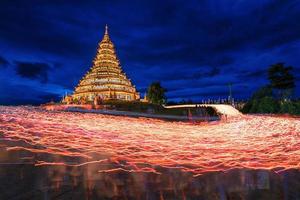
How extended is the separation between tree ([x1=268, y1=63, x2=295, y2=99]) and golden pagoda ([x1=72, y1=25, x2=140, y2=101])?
3084 centimetres

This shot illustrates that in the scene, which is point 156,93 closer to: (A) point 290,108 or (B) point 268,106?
(B) point 268,106

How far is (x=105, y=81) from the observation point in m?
66.4

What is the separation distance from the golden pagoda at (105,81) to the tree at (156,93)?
805 cm

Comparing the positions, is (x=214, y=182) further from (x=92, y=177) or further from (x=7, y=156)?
(x=7, y=156)

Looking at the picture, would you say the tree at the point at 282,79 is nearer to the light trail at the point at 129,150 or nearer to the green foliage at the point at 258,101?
the green foliage at the point at 258,101

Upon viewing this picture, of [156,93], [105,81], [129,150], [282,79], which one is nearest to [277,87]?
[282,79]

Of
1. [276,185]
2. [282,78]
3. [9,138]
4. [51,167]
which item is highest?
[282,78]

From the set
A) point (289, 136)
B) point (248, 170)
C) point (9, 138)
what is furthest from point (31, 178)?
point (289, 136)

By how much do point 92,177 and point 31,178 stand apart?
51.7 inches

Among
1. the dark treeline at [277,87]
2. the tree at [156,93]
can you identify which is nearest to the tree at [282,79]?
the dark treeline at [277,87]

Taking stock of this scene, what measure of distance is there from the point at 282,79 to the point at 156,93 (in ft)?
75.6

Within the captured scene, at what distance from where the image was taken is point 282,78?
46.5 m

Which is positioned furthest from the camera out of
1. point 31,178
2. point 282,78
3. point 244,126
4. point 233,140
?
point 282,78

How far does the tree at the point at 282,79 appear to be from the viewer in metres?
46.2
